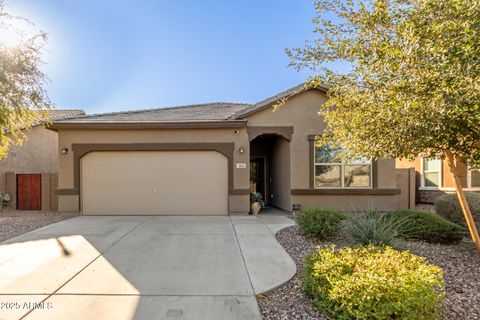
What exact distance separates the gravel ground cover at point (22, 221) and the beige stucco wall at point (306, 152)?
7.62 metres

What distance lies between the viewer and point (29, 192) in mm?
10898

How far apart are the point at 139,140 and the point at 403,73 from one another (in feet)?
27.3

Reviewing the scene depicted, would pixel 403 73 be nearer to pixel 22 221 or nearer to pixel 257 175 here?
pixel 257 175

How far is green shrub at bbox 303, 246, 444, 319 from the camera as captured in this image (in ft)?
8.53

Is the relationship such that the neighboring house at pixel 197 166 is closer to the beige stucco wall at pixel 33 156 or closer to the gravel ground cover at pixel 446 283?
the gravel ground cover at pixel 446 283

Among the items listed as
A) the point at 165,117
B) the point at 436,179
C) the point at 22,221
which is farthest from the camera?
the point at 436,179

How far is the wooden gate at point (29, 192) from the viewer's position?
35.3ft

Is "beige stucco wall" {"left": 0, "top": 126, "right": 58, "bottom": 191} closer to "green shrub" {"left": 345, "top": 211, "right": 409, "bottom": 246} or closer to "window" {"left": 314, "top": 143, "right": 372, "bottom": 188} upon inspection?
"window" {"left": 314, "top": 143, "right": 372, "bottom": 188}

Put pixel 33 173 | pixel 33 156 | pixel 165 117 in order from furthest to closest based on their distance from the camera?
pixel 33 156 < pixel 33 173 < pixel 165 117

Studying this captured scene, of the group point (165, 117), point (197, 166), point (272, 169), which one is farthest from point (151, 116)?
point (272, 169)

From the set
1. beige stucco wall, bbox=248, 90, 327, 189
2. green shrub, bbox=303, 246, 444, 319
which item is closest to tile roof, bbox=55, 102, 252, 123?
beige stucco wall, bbox=248, 90, 327, 189

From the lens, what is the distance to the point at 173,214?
30.0 feet

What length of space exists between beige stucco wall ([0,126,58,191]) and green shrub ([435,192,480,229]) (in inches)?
684

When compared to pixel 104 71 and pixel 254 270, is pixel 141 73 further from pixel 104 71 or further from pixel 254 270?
pixel 254 270
